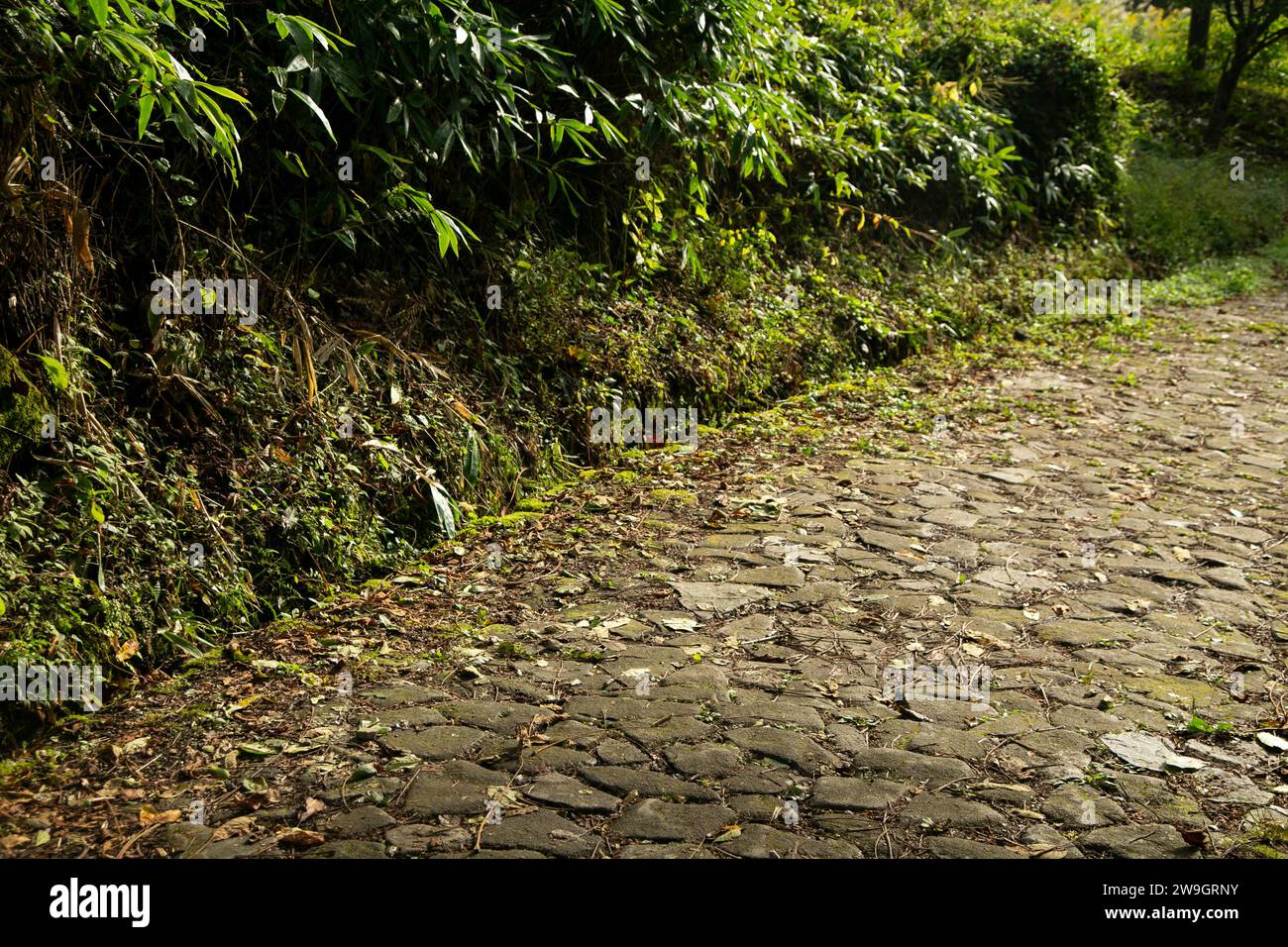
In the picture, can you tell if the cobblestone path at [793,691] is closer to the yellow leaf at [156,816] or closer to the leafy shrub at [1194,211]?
the yellow leaf at [156,816]

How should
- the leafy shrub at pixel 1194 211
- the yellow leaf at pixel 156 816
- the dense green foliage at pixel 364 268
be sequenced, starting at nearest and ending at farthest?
the yellow leaf at pixel 156 816 → the dense green foliage at pixel 364 268 → the leafy shrub at pixel 1194 211

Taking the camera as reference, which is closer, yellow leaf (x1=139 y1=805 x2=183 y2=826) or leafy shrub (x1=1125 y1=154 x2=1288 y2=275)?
yellow leaf (x1=139 y1=805 x2=183 y2=826)

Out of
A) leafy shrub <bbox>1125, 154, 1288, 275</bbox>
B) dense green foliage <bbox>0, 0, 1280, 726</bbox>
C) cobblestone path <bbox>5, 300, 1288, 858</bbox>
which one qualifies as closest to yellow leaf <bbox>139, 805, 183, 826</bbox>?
cobblestone path <bbox>5, 300, 1288, 858</bbox>

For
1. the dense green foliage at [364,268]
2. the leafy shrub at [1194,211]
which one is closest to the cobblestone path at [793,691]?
the dense green foliage at [364,268]

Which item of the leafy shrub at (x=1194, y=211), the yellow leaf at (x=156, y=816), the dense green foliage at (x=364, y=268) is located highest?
the leafy shrub at (x=1194, y=211)

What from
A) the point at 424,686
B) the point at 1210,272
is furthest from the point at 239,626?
the point at 1210,272

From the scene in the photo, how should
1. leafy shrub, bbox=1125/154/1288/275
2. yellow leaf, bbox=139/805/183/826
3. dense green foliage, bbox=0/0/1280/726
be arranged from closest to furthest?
yellow leaf, bbox=139/805/183/826, dense green foliage, bbox=0/0/1280/726, leafy shrub, bbox=1125/154/1288/275

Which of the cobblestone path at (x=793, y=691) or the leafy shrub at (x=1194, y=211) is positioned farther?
the leafy shrub at (x=1194, y=211)

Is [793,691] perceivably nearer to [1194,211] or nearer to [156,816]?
[156,816]

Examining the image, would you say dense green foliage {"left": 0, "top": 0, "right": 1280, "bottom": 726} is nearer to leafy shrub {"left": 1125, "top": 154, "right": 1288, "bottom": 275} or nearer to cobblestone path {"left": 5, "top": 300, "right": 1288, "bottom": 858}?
cobblestone path {"left": 5, "top": 300, "right": 1288, "bottom": 858}

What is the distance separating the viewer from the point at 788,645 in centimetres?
432

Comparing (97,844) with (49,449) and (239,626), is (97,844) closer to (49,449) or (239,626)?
(239,626)

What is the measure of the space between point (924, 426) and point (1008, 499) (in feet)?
4.90

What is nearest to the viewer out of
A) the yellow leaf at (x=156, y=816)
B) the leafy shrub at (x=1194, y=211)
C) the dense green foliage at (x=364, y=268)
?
the yellow leaf at (x=156, y=816)
